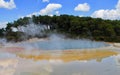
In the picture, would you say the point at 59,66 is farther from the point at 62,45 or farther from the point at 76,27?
the point at 76,27

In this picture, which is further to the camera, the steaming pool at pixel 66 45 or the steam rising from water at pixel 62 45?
the steam rising from water at pixel 62 45

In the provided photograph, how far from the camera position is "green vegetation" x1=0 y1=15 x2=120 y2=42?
10349 centimetres

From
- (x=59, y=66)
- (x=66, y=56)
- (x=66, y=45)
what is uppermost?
(x=59, y=66)

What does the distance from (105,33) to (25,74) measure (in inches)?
3123

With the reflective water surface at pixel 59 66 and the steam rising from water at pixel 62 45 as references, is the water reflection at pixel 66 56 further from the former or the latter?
the steam rising from water at pixel 62 45

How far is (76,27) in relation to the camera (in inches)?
4341

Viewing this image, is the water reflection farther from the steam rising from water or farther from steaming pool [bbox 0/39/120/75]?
the steam rising from water

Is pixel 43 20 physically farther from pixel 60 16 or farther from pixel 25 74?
pixel 25 74

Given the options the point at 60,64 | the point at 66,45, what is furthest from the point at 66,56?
the point at 66,45

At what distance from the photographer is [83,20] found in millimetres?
114062

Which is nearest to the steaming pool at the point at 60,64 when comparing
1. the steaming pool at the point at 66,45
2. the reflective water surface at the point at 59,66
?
the reflective water surface at the point at 59,66

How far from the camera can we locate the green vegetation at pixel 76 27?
10349cm

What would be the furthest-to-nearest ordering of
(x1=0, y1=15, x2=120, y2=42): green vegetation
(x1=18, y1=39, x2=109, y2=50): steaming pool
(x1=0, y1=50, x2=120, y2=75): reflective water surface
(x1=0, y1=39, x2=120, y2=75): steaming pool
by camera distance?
(x1=0, y1=15, x2=120, y2=42): green vegetation < (x1=18, y1=39, x2=109, y2=50): steaming pool < (x1=0, y1=39, x2=120, y2=75): steaming pool < (x1=0, y1=50, x2=120, y2=75): reflective water surface

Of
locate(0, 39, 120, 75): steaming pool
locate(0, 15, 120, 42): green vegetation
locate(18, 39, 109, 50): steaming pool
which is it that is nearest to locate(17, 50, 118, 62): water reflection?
locate(0, 39, 120, 75): steaming pool
